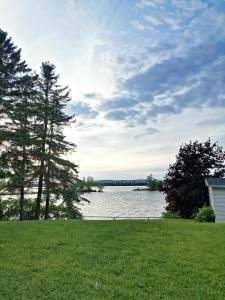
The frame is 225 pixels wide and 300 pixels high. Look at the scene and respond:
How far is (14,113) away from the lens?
22328 millimetres

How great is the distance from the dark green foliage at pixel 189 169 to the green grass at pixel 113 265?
11122 mm

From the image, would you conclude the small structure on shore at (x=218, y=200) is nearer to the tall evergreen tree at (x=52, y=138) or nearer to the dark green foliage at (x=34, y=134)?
the dark green foliage at (x=34, y=134)

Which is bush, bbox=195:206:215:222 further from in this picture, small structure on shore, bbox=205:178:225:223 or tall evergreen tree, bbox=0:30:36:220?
tall evergreen tree, bbox=0:30:36:220

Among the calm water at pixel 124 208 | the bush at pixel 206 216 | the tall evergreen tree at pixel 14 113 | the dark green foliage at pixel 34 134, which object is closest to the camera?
the bush at pixel 206 216

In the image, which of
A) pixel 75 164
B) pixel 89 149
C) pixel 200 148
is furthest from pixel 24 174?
pixel 200 148

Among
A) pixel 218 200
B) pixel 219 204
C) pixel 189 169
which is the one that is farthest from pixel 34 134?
pixel 219 204

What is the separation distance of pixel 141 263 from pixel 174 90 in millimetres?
13680

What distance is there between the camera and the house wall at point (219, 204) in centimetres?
1656

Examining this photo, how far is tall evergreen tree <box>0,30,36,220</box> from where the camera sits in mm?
21844

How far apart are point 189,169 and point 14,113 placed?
46.6 feet

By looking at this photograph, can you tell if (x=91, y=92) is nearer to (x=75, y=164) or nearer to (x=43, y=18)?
(x=43, y=18)

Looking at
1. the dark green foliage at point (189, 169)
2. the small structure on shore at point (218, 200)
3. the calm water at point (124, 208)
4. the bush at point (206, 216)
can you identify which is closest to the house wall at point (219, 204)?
the small structure on shore at point (218, 200)

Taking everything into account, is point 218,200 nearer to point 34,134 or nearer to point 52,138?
point 52,138

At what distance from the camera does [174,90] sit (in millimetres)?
18656
